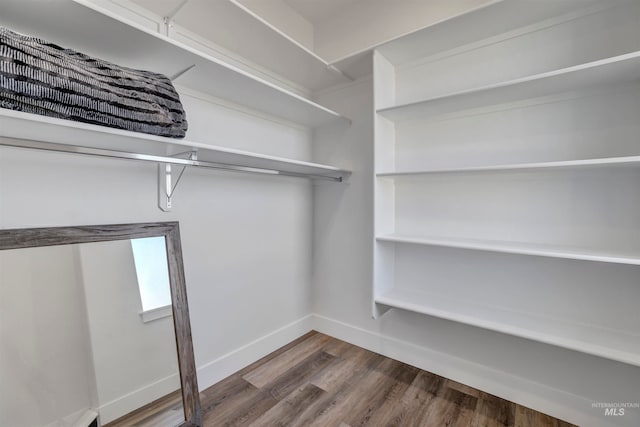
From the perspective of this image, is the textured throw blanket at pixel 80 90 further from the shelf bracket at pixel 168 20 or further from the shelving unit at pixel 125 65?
the shelf bracket at pixel 168 20

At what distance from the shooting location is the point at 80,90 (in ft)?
2.98

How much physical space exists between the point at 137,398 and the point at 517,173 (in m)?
2.17

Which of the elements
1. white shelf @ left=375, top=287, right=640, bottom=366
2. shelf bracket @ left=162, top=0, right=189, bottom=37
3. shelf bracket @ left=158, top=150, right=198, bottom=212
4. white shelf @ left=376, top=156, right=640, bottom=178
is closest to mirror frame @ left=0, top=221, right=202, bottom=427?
shelf bracket @ left=158, top=150, right=198, bottom=212

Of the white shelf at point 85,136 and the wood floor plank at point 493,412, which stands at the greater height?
the white shelf at point 85,136

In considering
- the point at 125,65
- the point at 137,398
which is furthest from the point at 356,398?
the point at 125,65

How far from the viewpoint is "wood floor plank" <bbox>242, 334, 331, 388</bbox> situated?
181cm

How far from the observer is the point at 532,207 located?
154 centimetres

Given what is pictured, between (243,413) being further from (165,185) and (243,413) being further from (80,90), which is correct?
(80,90)

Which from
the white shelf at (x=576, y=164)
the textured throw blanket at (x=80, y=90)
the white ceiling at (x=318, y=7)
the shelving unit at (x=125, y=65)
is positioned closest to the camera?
the textured throw blanket at (x=80, y=90)

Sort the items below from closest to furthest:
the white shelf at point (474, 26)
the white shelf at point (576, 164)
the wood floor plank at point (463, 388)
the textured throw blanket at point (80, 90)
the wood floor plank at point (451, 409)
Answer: the textured throw blanket at point (80, 90)
the white shelf at point (576, 164)
the white shelf at point (474, 26)
the wood floor plank at point (451, 409)
the wood floor plank at point (463, 388)

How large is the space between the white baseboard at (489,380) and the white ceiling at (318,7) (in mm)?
2493

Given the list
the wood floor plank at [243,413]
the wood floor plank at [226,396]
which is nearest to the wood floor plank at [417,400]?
the wood floor plank at [243,413]

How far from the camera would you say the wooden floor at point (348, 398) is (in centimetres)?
148

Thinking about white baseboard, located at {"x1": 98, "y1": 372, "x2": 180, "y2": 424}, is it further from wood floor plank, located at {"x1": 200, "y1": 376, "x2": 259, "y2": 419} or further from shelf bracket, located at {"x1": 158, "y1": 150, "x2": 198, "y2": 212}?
shelf bracket, located at {"x1": 158, "y1": 150, "x2": 198, "y2": 212}
